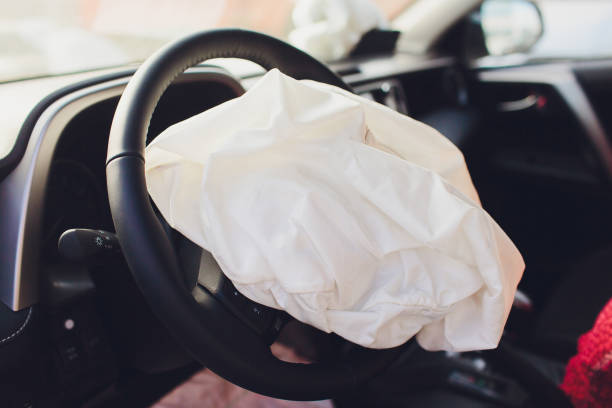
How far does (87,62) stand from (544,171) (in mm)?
1488

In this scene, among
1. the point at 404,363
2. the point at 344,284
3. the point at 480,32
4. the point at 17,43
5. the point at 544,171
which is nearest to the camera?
the point at 344,284

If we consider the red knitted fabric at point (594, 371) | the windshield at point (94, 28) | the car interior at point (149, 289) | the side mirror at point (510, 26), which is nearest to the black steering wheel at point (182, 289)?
the car interior at point (149, 289)

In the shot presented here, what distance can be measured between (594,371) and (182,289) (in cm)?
69

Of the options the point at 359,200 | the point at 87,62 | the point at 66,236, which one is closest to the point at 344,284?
the point at 359,200

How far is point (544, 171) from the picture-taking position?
5.69ft

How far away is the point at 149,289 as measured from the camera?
448 mm

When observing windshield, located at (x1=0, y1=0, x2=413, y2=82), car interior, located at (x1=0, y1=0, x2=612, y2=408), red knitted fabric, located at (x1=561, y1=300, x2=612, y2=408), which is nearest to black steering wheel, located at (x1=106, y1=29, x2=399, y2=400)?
car interior, located at (x1=0, y1=0, x2=612, y2=408)

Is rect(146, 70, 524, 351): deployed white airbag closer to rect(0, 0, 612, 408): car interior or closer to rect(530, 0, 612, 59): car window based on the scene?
rect(0, 0, 612, 408): car interior

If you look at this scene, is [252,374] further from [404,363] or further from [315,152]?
[404,363]

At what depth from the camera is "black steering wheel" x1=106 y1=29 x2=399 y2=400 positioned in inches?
17.7

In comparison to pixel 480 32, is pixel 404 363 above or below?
below

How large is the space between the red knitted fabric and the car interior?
5cm

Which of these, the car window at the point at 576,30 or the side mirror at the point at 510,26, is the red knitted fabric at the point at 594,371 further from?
the side mirror at the point at 510,26

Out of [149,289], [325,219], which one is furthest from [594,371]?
[149,289]
